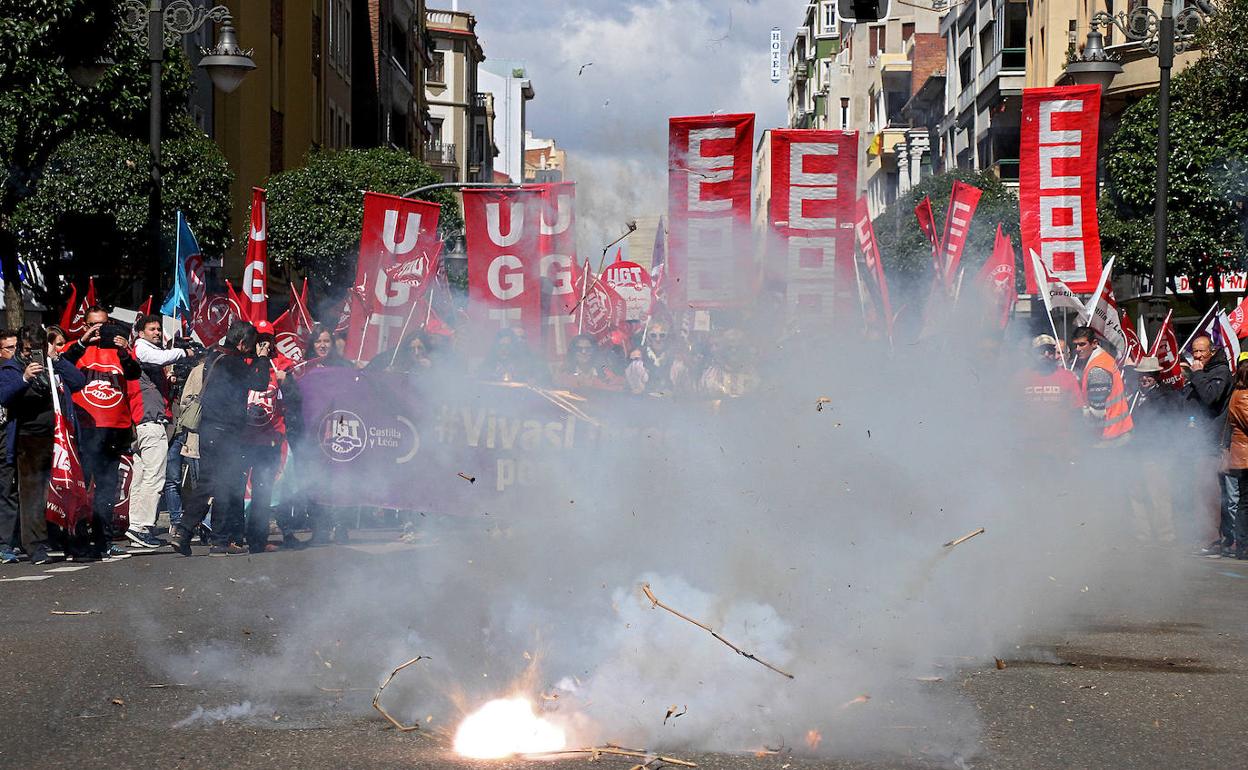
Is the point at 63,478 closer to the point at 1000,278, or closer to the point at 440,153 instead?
the point at 1000,278

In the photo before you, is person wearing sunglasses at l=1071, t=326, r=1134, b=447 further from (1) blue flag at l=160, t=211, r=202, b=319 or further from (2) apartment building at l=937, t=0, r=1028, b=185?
(2) apartment building at l=937, t=0, r=1028, b=185

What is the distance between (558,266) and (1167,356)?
805 centimetres

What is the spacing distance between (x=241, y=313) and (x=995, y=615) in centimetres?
1189

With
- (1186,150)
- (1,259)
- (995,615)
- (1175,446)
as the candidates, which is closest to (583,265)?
(995,615)

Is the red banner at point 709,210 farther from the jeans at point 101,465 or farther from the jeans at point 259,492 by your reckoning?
the jeans at point 101,465

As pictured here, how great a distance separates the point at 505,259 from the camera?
12211mm

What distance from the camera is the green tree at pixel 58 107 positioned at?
21.5 meters

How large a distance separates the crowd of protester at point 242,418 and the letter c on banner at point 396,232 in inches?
53.2

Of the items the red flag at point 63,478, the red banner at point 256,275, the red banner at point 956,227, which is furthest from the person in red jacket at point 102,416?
the red banner at point 956,227

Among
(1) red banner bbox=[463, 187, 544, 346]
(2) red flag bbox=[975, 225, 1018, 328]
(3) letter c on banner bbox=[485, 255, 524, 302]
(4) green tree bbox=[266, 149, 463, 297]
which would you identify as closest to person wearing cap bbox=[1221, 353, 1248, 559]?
(2) red flag bbox=[975, 225, 1018, 328]

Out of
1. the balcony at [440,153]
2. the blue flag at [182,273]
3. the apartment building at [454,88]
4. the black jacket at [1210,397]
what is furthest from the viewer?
the apartment building at [454,88]

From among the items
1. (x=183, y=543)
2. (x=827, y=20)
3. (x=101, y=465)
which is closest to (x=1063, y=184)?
(x=183, y=543)

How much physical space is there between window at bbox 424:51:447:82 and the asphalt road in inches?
2815

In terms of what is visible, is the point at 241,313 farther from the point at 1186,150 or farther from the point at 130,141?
the point at 1186,150
